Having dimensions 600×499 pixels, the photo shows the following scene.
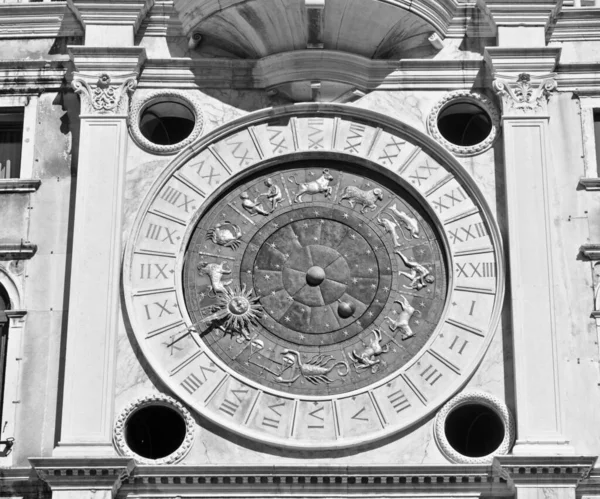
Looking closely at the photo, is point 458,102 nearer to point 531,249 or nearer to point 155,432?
point 531,249

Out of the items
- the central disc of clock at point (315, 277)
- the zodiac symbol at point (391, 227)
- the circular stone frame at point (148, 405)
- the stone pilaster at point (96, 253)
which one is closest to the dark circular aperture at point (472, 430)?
the central disc of clock at point (315, 277)

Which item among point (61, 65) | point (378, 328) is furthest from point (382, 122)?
point (61, 65)

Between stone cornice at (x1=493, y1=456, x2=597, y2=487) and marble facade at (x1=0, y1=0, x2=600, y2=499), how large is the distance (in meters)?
0.02

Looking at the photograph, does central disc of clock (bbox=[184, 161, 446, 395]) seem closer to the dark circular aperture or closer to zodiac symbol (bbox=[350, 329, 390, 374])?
zodiac symbol (bbox=[350, 329, 390, 374])

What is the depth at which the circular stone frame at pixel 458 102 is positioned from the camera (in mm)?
22125

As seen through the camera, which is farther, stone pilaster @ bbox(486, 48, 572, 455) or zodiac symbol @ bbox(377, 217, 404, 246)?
zodiac symbol @ bbox(377, 217, 404, 246)

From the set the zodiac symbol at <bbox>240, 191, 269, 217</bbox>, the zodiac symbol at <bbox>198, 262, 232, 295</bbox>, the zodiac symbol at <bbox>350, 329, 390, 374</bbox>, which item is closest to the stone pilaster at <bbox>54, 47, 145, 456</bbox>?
the zodiac symbol at <bbox>198, 262, 232, 295</bbox>

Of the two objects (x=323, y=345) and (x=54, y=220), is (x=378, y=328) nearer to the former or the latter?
(x=323, y=345)

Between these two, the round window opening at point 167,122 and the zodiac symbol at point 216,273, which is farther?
the round window opening at point 167,122

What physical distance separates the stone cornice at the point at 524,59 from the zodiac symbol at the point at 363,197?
2078 millimetres

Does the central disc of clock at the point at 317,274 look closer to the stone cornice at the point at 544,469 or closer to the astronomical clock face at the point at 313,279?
the astronomical clock face at the point at 313,279

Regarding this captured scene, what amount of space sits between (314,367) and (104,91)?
14.0 ft

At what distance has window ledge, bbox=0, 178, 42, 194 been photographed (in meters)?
22.2

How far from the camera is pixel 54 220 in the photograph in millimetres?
22172
